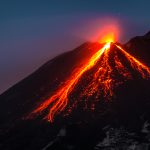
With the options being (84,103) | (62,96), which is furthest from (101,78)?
(84,103)

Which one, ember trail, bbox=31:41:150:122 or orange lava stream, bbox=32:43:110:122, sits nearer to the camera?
orange lava stream, bbox=32:43:110:122

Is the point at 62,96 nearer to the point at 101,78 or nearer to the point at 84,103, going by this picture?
the point at 84,103

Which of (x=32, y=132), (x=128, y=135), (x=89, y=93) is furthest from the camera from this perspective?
(x=89, y=93)

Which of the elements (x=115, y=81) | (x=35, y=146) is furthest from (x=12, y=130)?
(x=115, y=81)

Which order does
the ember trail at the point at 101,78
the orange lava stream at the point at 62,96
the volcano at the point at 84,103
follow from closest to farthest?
1. the volcano at the point at 84,103
2. the orange lava stream at the point at 62,96
3. the ember trail at the point at 101,78

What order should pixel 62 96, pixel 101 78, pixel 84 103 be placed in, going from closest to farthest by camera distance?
pixel 84 103
pixel 62 96
pixel 101 78

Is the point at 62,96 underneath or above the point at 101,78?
underneath

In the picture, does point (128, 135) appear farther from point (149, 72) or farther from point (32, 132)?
point (149, 72)
